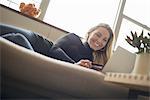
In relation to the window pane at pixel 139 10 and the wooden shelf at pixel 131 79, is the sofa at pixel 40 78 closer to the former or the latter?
the wooden shelf at pixel 131 79

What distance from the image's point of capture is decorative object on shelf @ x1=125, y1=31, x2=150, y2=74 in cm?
98

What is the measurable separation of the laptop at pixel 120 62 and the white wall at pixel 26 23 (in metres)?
1.34

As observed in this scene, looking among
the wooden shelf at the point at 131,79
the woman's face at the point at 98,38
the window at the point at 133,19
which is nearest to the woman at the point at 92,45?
the woman's face at the point at 98,38

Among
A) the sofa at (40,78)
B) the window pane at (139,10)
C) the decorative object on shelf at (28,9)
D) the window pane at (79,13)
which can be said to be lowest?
the sofa at (40,78)

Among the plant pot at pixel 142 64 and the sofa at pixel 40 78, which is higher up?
the plant pot at pixel 142 64

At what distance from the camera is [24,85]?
796 millimetres

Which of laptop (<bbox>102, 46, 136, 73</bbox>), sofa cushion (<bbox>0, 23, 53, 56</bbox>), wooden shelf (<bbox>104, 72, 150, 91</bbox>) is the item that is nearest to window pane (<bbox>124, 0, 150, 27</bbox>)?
sofa cushion (<bbox>0, 23, 53, 56</bbox>)

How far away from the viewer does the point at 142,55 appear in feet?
3.36

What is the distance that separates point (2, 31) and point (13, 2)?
1291mm

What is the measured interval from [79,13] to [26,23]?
3.65ft

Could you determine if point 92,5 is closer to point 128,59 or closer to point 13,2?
point 13,2

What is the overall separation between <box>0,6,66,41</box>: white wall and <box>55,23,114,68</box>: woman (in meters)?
0.49

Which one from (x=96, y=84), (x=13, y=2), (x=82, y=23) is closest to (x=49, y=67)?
(x=96, y=84)

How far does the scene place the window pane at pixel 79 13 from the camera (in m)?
2.86
